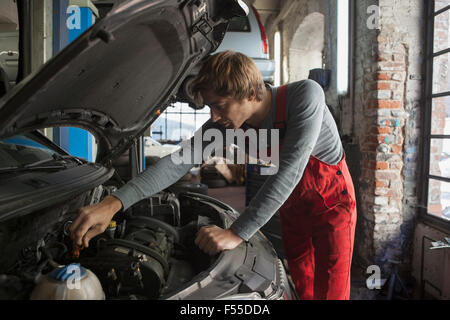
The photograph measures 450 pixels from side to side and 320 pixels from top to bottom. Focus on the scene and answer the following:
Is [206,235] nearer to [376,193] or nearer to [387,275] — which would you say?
[376,193]

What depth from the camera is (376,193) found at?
2650 mm

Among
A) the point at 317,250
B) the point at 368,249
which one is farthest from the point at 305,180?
the point at 368,249

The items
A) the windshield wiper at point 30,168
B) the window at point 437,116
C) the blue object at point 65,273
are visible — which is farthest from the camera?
the window at point 437,116

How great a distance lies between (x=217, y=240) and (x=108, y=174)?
0.80 meters

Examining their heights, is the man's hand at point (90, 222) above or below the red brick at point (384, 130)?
below

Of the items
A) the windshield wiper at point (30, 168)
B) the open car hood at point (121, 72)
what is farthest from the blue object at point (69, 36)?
the windshield wiper at point (30, 168)

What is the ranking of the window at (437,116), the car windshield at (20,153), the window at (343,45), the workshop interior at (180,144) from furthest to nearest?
the window at (343,45) → the window at (437,116) → the car windshield at (20,153) → the workshop interior at (180,144)

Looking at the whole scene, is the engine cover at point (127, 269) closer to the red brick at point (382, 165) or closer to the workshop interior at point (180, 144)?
the workshop interior at point (180, 144)

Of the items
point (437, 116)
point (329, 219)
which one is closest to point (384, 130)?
point (437, 116)

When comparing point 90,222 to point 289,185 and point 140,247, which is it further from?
point 289,185

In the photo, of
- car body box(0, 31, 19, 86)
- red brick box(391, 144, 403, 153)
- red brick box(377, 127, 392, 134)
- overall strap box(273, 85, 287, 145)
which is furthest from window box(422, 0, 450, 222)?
car body box(0, 31, 19, 86)

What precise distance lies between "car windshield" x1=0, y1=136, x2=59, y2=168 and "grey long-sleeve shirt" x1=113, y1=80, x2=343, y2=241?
0.46m

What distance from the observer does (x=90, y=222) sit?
1020 millimetres

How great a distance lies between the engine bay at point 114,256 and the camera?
2.86ft
